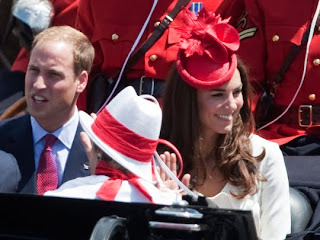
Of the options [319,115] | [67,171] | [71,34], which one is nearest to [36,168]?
[67,171]

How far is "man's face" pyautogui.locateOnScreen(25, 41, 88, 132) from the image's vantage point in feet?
12.0

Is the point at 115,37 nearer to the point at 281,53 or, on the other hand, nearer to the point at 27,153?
the point at 281,53

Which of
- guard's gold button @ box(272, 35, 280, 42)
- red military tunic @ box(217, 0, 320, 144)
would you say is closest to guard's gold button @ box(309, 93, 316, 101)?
red military tunic @ box(217, 0, 320, 144)

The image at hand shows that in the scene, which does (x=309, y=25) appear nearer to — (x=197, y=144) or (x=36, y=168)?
(x=197, y=144)

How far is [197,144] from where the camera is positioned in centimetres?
360

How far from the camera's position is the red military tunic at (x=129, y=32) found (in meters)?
4.29

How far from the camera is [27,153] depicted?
3.58 metres

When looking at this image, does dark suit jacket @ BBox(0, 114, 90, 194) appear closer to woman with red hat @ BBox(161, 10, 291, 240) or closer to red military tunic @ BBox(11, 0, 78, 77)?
woman with red hat @ BBox(161, 10, 291, 240)

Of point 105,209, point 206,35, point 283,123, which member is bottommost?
point 283,123

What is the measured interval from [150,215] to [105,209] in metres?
0.14

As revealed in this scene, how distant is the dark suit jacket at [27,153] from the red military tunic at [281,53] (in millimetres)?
984

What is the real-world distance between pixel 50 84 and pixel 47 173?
386 millimetres

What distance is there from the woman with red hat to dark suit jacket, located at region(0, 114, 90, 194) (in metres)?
0.36

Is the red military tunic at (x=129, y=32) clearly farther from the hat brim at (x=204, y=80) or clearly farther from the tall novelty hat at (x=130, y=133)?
the tall novelty hat at (x=130, y=133)
